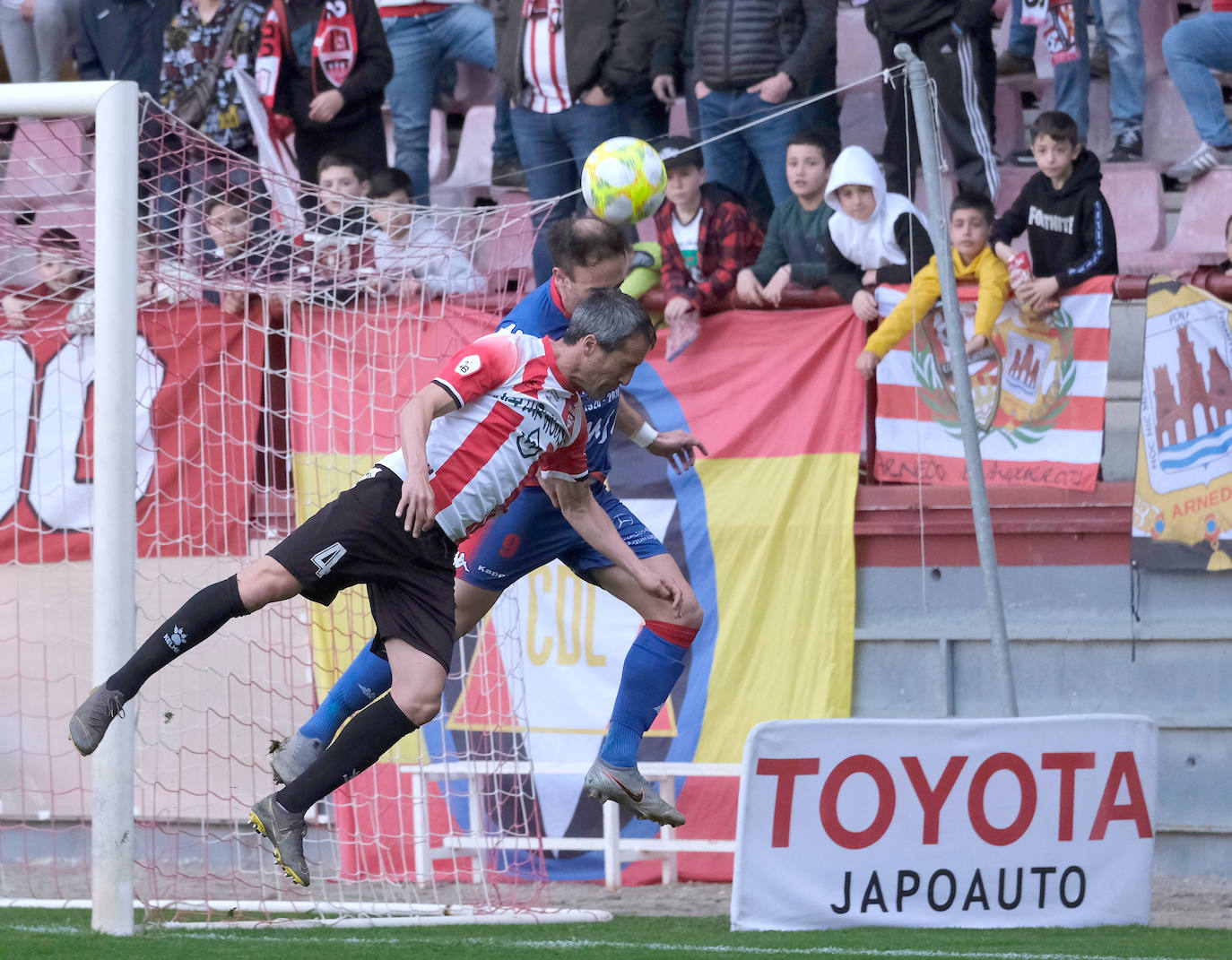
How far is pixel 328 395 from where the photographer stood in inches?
330

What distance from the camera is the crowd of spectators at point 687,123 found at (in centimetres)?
773

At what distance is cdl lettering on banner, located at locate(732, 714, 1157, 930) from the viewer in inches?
243

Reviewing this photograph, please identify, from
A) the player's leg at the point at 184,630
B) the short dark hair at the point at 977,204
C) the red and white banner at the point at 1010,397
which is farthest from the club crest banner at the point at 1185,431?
the player's leg at the point at 184,630

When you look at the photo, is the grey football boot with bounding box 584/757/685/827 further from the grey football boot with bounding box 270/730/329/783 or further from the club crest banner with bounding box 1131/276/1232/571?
the club crest banner with bounding box 1131/276/1232/571

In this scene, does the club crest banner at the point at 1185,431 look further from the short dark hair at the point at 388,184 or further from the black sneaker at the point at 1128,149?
the short dark hair at the point at 388,184

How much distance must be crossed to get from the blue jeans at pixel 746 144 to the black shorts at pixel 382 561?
4.23 meters

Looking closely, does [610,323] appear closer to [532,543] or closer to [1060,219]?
[532,543]

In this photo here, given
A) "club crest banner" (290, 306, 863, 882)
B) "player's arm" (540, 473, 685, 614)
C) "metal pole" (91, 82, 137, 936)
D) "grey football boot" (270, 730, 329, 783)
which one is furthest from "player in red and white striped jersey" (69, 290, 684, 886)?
"club crest banner" (290, 306, 863, 882)

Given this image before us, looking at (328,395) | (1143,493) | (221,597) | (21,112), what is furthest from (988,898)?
(21,112)

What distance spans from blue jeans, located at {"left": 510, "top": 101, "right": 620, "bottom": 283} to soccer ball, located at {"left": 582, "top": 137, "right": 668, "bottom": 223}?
246 cm

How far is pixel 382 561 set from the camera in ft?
14.8

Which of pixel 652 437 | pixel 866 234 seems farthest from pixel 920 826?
pixel 866 234

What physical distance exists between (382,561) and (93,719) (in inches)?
37.8

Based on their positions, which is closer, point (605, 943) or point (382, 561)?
point (382, 561)
